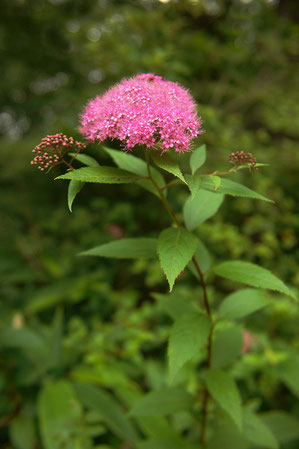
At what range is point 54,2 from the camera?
3734mm

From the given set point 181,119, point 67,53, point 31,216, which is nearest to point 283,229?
point 31,216

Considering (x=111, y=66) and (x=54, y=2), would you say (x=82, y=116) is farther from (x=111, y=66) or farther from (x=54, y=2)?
(x=54, y=2)

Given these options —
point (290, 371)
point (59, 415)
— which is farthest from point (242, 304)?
point (59, 415)

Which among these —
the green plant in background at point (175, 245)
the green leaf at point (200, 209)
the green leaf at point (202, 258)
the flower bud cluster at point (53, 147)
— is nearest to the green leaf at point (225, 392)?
the green plant in background at point (175, 245)

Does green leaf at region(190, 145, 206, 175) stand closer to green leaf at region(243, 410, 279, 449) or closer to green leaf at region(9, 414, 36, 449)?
green leaf at region(243, 410, 279, 449)

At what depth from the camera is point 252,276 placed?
76 centimetres

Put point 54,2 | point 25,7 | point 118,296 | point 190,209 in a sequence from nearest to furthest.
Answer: point 190,209
point 118,296
point 25,7
point 54,2

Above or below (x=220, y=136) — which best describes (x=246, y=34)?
above

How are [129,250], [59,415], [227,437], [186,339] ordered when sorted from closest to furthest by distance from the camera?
[186,339]
[129,250]
[227,437]
[59,415]

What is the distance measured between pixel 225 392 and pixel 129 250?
1.38ft

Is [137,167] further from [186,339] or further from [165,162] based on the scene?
[186,339]

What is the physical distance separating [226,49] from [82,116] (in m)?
3.07

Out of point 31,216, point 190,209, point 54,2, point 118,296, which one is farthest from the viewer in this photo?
point 54,2

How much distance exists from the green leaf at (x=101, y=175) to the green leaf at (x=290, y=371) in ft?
4.07
